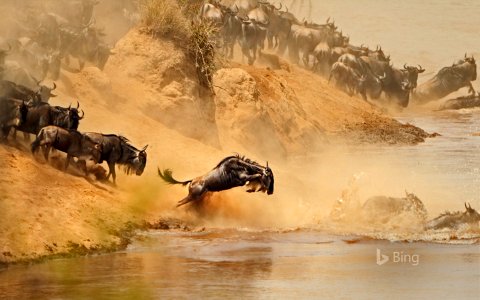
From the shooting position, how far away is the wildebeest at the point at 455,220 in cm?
2094

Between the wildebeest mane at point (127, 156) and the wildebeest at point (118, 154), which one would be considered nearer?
the wildebeest at point (118, 154)

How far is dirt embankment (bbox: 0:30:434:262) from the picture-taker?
18.8 metres

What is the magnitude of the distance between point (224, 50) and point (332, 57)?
7.82 meters

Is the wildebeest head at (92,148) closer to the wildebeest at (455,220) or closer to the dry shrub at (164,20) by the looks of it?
the wildebeest at (455,220)

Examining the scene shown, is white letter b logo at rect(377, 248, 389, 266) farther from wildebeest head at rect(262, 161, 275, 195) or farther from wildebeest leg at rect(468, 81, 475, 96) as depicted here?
wildebeest leg at rect(468, 81, 475, 96)

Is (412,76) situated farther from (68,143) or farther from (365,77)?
(68,143)

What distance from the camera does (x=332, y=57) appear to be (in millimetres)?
51844

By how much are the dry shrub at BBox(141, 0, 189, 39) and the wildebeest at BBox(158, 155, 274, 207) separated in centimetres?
772

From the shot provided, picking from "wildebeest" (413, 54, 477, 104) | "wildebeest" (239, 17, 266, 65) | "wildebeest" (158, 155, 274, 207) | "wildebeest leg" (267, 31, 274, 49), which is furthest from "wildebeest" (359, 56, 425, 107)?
"wildebeest" (158, 155, 274, 207)

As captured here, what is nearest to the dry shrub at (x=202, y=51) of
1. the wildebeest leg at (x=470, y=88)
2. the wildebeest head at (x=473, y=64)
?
the wildebeest leg at (x=470, y=88)

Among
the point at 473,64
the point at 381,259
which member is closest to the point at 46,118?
the point at 381,259

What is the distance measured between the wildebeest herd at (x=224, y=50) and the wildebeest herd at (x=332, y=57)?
0.13ft

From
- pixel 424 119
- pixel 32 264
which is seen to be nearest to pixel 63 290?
pixel 32 264

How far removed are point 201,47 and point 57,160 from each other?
8892mm
